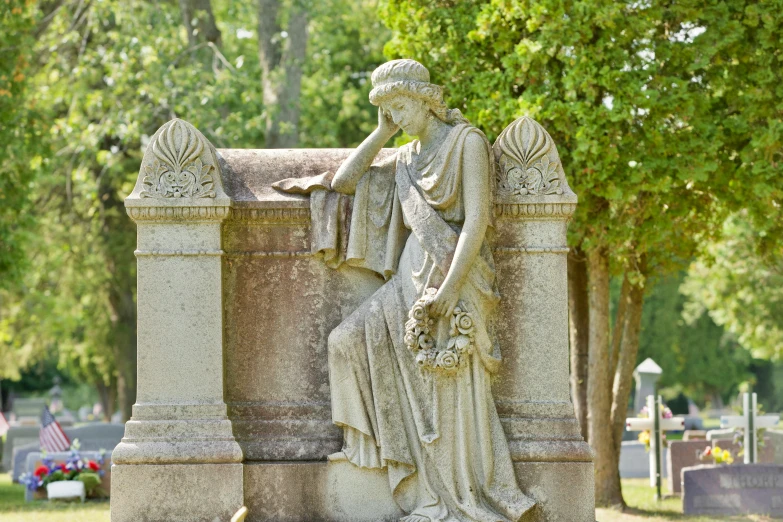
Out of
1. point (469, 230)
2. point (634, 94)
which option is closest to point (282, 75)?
point (634, 94)

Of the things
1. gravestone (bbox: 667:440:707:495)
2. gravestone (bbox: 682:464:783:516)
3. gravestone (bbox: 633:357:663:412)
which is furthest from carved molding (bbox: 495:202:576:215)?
gravestone (bbox: 633:357:663:412)

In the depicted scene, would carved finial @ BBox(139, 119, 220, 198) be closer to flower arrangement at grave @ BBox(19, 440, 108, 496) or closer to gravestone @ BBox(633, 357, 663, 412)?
flower arrangement at grave @ BBox(19, 440, 108, 496)

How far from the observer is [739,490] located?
12836mm

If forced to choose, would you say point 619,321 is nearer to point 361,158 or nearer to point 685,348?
Answer: point 361,158

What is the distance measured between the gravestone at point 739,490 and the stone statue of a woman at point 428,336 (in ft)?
22.1

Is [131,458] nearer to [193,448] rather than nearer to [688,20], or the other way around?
[193,448]

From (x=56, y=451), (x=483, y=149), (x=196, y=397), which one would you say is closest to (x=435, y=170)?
(x=483, y=149)

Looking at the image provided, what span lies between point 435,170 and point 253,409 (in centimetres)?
183

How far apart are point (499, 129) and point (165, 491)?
22.7 ft

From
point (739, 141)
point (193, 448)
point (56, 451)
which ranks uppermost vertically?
point (739, 141)

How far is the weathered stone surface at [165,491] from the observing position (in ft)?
22.8

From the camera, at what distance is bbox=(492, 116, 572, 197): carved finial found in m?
7.08

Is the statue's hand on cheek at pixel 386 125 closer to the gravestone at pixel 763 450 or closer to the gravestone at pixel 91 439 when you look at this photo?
the gravestone at pixel 763 450

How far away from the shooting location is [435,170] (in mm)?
7012
